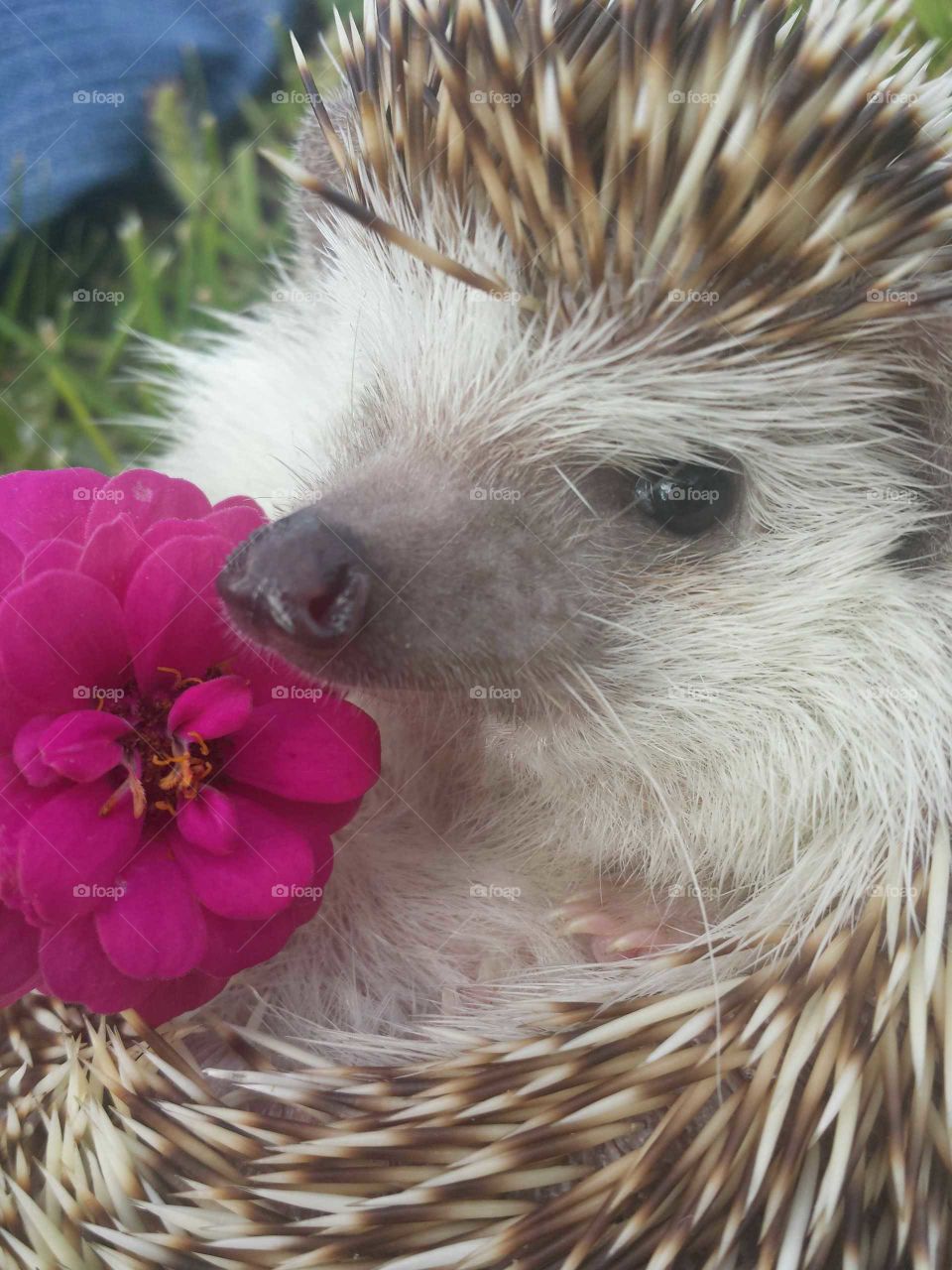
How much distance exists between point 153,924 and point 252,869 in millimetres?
88

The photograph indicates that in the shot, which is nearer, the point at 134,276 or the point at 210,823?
the point at 210,823

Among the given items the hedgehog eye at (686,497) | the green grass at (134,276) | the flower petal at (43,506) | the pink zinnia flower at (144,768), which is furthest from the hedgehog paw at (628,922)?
the green grass at (134,276)

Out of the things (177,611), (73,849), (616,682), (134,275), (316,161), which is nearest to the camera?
(73,849)

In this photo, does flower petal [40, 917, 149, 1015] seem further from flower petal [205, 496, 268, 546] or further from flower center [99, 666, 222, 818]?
flower petal [205, 496, 268, 546]

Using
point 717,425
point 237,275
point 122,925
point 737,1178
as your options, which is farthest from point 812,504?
point 237,275

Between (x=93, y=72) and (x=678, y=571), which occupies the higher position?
(x=93, y=72)

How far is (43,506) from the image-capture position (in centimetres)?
111

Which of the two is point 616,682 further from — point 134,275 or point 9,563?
point 134,275

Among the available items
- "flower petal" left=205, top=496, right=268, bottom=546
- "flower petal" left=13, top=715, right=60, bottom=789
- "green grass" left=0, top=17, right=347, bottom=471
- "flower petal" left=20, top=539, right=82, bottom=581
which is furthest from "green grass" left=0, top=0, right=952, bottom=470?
"flower petal" left=13, top=715, right=60, bottom=789

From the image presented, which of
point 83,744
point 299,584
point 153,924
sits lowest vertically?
point 153,924

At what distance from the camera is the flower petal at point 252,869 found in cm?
98

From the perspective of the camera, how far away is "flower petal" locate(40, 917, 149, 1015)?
0.96 m

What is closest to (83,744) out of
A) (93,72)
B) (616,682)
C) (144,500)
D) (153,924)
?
(153,924)

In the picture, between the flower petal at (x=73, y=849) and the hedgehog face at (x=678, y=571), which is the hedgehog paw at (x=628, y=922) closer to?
the hedgehog face at (x=678, y=571)
